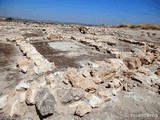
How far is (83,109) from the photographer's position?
484cm

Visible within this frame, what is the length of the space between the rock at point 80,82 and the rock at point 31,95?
4.12ft

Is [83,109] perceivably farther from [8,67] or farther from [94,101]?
[8,67]

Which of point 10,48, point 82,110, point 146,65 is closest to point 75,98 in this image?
point 82,110

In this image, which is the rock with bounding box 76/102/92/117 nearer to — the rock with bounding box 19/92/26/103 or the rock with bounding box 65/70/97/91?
the rock with bounding box 65/70/97/91

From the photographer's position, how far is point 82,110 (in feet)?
15.8

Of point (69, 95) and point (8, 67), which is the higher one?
point (69, 95)

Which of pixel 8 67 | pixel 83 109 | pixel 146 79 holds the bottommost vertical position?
pixel 8 67

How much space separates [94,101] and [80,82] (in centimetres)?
94

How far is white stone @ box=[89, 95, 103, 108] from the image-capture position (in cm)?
516

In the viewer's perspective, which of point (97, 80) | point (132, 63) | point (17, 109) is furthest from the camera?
point (132, 63)

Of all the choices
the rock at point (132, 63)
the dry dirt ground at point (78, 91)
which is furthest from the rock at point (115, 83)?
the rock at point (132, 63)

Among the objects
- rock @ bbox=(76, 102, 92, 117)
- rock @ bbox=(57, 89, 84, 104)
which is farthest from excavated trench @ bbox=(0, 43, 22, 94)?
rock @ bbox=(76, 102, 92, 117)

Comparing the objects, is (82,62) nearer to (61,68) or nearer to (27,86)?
(61,68)

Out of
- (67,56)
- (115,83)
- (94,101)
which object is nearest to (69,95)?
(94,101)
